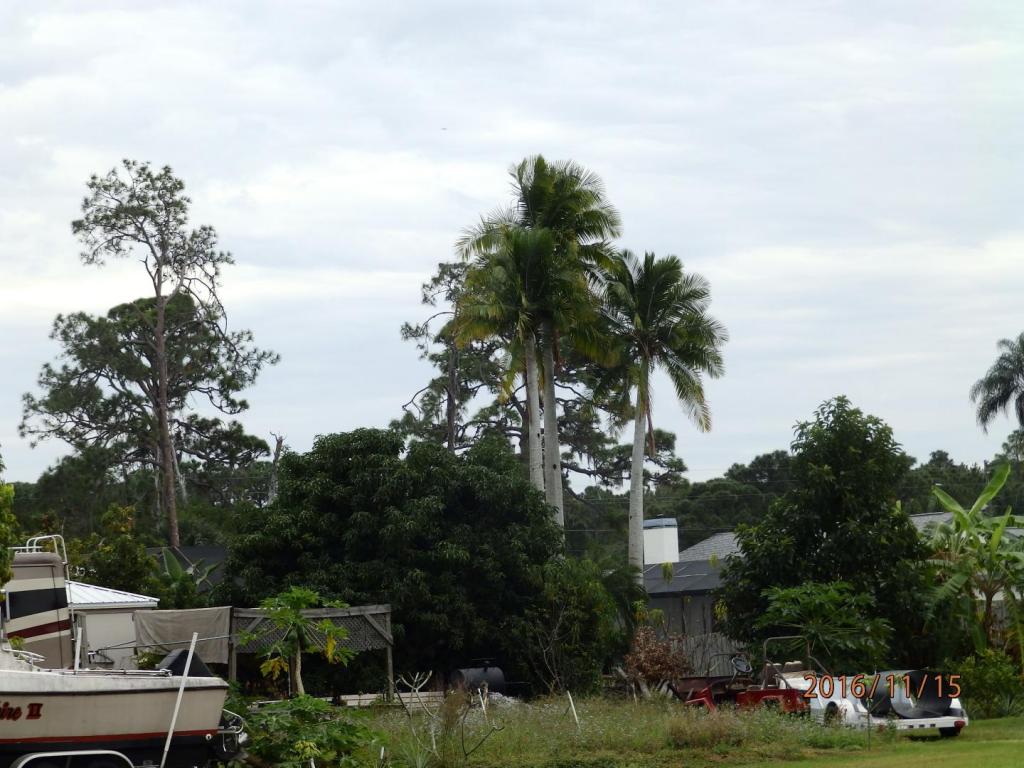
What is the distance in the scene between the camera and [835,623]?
2584 centimetres

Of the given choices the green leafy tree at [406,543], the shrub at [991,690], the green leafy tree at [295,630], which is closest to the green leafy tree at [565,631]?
the green leafy tree at [406,543]

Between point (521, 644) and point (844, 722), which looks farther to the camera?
point (521, 644)

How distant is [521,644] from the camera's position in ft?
97.4

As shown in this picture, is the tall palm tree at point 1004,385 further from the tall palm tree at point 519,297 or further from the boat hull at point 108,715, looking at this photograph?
the boat hull at point 108,715

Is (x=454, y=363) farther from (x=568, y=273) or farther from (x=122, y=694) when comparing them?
(x=122, y=694)

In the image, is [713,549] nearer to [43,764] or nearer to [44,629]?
[44,629]

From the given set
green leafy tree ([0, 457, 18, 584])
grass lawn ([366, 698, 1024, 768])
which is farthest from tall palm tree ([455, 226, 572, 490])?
green leafy tree ([0, 457, 18, 584])

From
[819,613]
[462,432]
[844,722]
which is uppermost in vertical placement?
[462,432]

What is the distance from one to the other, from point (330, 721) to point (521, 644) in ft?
41.5

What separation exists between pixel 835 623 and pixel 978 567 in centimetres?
503

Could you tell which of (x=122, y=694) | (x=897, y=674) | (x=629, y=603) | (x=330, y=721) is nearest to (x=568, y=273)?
(x=629, y=603)

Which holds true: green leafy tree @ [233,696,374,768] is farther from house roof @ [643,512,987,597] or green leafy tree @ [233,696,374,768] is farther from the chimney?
the chimney

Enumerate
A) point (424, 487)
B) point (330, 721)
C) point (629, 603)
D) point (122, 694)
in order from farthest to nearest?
point (629, 603), point (424, 487), point (330, 721), point (122, 694)
